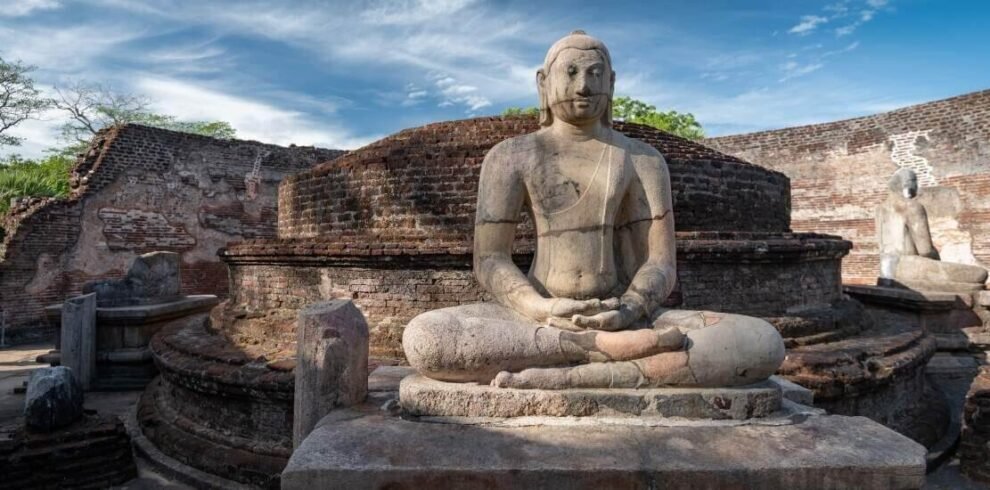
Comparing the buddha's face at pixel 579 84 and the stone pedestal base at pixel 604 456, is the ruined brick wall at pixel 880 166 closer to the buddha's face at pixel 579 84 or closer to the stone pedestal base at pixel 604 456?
the buddha's face at pixel 579 84

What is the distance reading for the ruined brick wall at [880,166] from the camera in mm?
12133

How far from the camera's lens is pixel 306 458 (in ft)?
6.40

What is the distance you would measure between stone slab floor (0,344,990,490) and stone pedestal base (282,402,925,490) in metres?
3.17

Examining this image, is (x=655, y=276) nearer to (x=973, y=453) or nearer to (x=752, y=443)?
(x=752, y=443)

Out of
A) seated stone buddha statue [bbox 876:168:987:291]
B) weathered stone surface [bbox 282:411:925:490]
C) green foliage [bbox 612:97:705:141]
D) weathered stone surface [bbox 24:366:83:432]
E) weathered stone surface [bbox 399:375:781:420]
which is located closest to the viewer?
weathered stone surface [bbox 282:411:925:490]

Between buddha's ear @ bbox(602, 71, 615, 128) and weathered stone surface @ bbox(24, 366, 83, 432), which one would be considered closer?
buddha's ear @ bbox(602, 71, 615, 128)

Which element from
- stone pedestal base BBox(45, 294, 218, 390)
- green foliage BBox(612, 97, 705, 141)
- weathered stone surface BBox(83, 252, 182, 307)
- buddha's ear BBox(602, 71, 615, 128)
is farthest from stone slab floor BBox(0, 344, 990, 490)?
green foliage BBox(612, 97, 705, 141)

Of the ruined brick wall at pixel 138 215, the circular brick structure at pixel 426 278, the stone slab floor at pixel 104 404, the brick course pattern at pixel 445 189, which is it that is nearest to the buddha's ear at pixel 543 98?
the circular brick structure at pixel 426 278

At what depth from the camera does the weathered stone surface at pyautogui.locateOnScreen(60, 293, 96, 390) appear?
7.27 m

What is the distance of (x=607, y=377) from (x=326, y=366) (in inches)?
52.1

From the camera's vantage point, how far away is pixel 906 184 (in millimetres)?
8523

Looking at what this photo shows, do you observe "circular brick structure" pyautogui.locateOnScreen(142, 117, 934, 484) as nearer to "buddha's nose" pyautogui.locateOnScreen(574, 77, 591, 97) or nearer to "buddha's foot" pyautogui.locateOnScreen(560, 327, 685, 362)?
"buddha's nose" pyautogui.locateOnScreen(574, 77, 591, 97)

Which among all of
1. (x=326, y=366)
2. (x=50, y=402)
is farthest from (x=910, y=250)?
(x=50, y=402)

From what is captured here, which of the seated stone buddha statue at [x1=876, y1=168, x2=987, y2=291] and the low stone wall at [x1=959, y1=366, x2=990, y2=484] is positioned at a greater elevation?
the seated stone buddha statue at [x1=876, y1=168, x2=987, y2=291]
